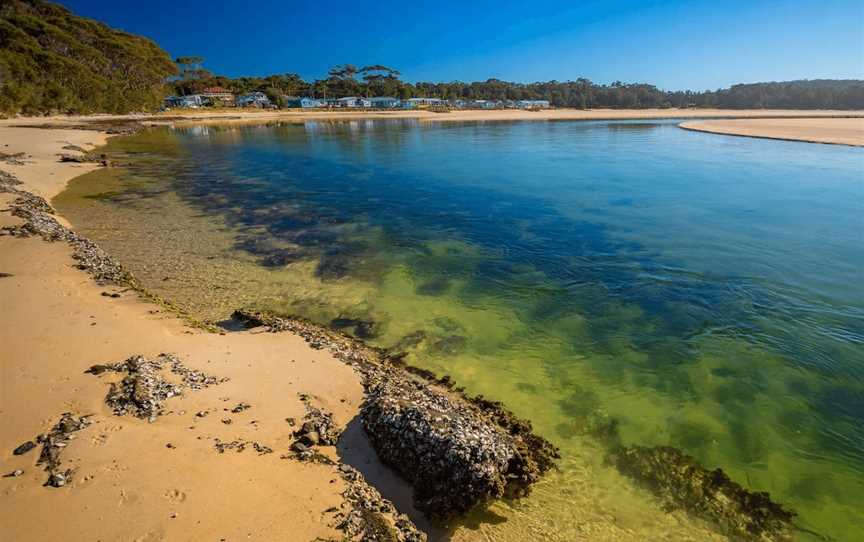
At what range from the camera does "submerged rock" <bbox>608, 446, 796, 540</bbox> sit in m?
5.39

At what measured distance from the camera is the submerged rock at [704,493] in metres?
5.39

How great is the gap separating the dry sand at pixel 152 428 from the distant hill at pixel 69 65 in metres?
70.8

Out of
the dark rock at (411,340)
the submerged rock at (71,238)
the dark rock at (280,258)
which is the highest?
the submerged rock at (71,238)

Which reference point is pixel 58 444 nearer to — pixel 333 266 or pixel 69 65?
pixel 333 266

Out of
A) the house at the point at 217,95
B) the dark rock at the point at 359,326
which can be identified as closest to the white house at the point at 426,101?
the house at the point at 217,95

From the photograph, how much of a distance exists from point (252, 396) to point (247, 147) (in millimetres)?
47080

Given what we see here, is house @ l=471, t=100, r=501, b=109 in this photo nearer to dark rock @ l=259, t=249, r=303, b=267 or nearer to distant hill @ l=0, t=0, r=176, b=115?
distant hill @ l=0, t=0, r=176, b=115

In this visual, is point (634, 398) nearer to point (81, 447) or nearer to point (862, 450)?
point (862, 450)

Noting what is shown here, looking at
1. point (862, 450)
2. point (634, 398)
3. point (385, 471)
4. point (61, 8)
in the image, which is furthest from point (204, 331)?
point (61, 8)

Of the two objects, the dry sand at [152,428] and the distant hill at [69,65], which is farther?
the distant hill at [69,65]

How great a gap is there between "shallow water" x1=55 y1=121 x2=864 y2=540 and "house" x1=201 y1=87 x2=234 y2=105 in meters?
108

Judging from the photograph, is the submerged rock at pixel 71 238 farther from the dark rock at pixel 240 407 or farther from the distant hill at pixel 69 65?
the distant hill at pixel 69 65

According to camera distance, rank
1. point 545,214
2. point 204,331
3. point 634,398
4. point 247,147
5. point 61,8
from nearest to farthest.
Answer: point 634,398 → point 204,331 → point 545,214 → point 247,147 → point 61,8

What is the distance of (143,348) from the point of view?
7.66 meters
